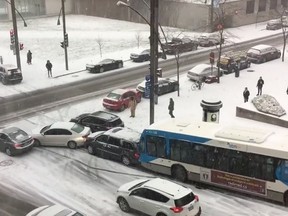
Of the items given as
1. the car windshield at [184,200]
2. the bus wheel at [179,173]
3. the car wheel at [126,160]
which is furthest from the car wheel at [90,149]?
the car windshield at [184,200]

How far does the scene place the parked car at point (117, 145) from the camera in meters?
23.4

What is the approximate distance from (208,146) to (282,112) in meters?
9.66

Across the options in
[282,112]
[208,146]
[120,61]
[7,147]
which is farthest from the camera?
[120,61]

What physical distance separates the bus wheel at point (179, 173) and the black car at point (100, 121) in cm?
624

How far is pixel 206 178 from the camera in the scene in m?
21.0

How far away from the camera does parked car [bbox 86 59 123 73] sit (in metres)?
42.3

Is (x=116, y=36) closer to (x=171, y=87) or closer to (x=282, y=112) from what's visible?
(x=171, y=87)

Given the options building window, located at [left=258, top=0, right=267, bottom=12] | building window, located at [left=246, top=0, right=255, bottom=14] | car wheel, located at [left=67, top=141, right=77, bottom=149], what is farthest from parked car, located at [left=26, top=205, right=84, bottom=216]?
building window, located at [left=258, top=0, right=267, bottom=12]

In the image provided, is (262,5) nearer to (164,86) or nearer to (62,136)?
(164,86)

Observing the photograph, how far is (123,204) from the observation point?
19109 millimetres

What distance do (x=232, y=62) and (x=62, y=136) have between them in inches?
780

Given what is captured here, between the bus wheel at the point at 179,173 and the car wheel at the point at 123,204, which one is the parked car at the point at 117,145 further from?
the car wheel at the point at 123,204

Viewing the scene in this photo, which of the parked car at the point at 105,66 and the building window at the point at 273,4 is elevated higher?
the building window at the point at 273,4

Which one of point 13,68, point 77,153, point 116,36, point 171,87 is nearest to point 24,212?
point 77,153
